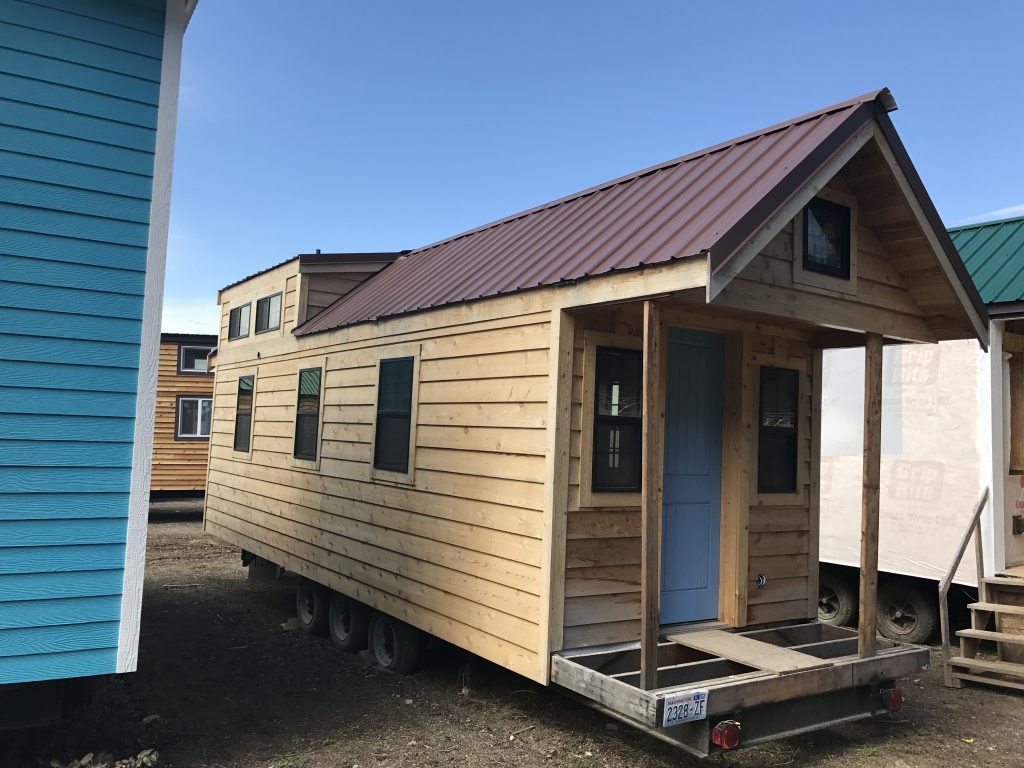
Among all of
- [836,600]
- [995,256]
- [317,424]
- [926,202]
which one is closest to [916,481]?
[836,600]

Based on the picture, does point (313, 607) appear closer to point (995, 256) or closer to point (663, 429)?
point (663, 429)

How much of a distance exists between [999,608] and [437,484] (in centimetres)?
527

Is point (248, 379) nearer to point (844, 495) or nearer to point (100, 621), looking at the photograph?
point (100, 621)

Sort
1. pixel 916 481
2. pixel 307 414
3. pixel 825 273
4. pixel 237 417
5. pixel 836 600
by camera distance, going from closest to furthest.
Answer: pixel 825 273 < pixel 916 481 < pixel 307 414 < pixel 836 600 < pixel 237 417

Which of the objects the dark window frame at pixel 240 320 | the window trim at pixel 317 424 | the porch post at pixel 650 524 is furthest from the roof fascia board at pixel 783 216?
the dark window frame at pixel 240 320

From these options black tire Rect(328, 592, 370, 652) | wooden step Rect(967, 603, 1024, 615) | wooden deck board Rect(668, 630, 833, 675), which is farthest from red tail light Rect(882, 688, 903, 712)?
black tire Rect(328, 592, 370, 652)

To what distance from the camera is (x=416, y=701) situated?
21.9 feet

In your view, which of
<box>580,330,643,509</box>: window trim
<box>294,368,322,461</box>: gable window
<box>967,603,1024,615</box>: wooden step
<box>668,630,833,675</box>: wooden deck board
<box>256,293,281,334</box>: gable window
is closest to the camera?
<box>668,630,833,675</box>: wooden deck board

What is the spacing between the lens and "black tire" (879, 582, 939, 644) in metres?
8.70

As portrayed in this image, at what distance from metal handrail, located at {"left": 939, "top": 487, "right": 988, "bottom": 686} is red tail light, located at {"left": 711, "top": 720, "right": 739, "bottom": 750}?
3652mm

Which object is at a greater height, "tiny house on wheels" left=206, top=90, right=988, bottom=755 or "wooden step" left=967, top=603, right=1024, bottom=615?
"tiny house on wheels" left=206, top=90, right=988, bottom=755

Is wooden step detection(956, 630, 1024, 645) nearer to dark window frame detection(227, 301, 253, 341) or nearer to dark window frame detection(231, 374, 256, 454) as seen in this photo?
dark window frame detection(231, 374, 256, 454)

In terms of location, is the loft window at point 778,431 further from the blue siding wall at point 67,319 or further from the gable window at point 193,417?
the gable window at point 193,417

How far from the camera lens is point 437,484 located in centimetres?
679
